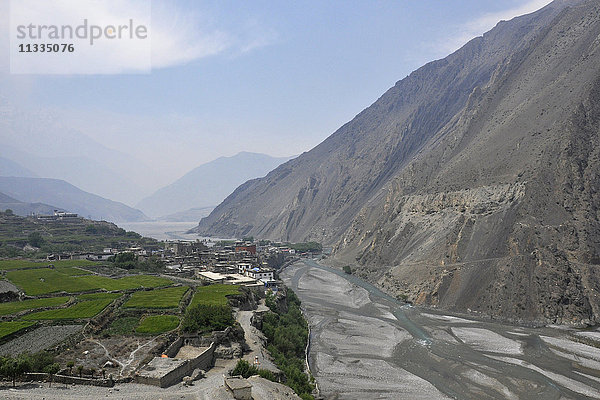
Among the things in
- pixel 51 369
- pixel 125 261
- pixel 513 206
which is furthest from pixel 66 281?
pixel 513 206

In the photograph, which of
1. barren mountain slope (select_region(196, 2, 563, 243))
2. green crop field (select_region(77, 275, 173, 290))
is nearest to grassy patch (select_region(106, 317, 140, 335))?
green crop field (select_region(77, 275, 173, 290))

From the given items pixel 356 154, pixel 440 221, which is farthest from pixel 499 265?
pixel 356 154

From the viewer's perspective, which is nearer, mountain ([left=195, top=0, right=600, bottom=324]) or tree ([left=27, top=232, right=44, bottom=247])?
mountain ([left=195, top=0, right=600, bottom=324])

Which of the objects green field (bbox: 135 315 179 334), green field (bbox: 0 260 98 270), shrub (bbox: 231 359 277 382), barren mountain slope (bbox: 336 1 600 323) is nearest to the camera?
shrub (bbox: 231 359 277 382)

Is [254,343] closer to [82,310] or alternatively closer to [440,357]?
[82,310]

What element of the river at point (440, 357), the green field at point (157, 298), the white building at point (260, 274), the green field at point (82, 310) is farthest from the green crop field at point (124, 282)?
the river at point (440, 357)

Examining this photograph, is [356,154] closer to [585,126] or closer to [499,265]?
[585,126]

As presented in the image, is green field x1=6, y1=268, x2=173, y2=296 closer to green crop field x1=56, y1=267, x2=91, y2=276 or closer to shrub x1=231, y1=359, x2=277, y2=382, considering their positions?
green crop field x1=56, y1=267, x2=91, y2=276
